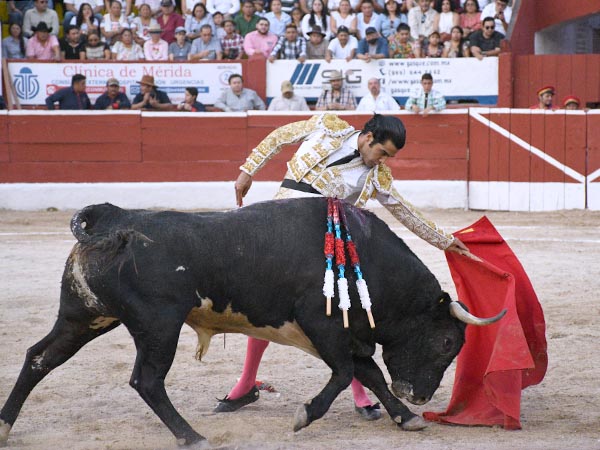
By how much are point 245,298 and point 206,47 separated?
306 inches

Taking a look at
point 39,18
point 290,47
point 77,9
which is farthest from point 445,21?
point 39,18

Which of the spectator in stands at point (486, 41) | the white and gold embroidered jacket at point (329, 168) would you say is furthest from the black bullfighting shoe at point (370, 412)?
the spectator in stands at point (486, 41)

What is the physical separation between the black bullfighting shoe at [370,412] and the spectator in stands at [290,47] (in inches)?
281

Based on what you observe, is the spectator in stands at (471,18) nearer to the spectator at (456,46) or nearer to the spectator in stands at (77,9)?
the spectator at (456,46)

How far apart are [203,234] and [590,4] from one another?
9002 mm

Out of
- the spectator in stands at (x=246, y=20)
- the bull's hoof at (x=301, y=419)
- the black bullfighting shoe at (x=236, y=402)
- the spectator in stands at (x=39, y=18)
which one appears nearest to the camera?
the bull's hoof at (x=301, y=419)

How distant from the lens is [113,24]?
11.2 meters

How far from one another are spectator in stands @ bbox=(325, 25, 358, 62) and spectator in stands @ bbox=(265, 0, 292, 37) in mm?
688

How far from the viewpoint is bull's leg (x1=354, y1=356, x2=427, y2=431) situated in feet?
11.6

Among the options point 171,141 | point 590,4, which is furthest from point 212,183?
point 590,4

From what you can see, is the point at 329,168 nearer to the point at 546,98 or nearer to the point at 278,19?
the point at 546,98

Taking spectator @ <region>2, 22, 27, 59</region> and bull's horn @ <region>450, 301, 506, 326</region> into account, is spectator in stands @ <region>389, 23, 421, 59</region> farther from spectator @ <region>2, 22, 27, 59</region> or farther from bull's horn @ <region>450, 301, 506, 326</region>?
bull's horn @ <region>450, 301, 506, 326</region>

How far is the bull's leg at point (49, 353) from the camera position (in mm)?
3363

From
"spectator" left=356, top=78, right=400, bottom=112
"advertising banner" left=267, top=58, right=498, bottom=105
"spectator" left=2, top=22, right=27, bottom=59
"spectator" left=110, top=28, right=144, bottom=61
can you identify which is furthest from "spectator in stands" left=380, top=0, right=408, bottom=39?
"spectator" left=2, top=22, right=27, bottom=59
